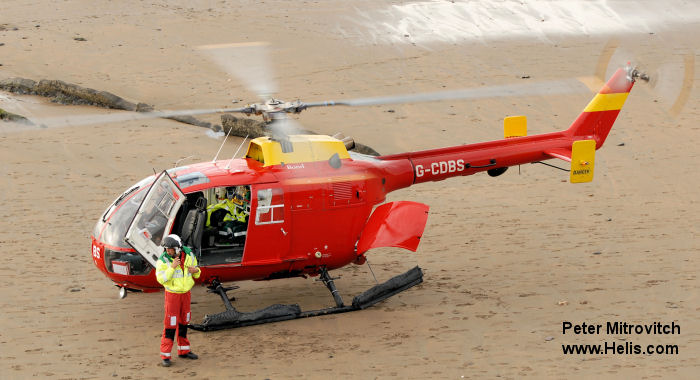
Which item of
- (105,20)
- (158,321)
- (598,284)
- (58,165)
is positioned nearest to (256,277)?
(158,321)

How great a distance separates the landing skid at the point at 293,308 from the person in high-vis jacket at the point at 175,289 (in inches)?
23.6

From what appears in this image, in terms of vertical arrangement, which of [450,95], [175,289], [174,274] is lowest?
[175,289]

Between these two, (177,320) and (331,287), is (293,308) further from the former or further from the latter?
(177,320)

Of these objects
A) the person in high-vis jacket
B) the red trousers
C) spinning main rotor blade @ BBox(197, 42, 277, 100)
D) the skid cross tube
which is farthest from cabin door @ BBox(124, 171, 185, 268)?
the skid cross tube

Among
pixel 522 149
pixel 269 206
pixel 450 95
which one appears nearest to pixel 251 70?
pixel 269 206

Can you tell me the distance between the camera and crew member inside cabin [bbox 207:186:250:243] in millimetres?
11273

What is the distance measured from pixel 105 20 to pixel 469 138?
1416 cm

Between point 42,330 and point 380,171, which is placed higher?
point 380,171

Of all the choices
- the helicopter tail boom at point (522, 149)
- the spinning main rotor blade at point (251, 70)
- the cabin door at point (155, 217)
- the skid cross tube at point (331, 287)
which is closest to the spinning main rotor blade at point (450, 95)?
the spinning main rotor blade at point (251, 70)

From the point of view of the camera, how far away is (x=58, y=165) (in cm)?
1680

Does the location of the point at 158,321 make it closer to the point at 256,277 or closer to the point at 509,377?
the point at 256,277

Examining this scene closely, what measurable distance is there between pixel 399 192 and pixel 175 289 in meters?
6.81

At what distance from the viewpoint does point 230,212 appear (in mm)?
11336

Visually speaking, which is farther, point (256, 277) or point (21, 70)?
point (21, 70)
